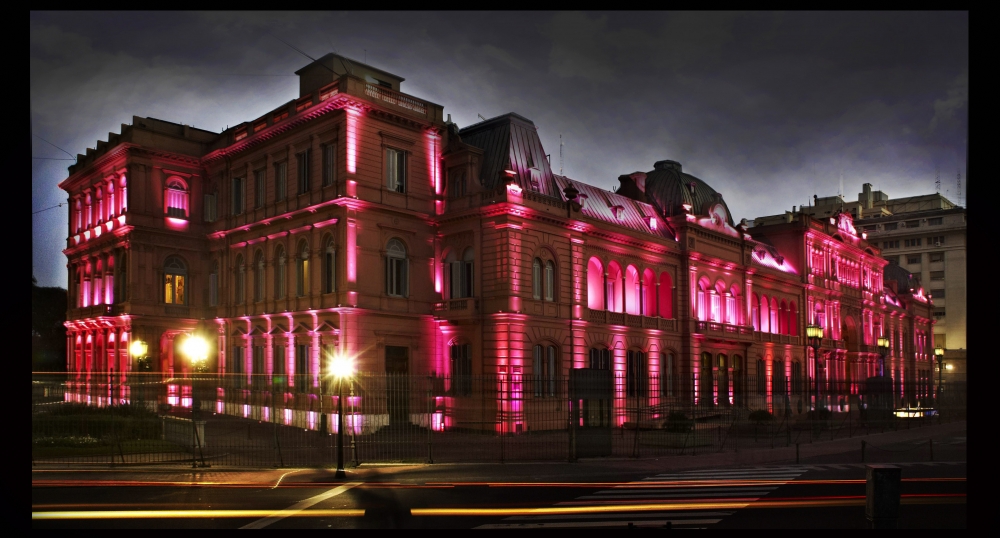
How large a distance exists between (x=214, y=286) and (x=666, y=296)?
26.8 m

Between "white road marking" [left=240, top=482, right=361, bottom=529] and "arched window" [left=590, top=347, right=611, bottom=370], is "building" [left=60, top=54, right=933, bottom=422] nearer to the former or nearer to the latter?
"arched window" [left=590, top=347, right=611, bottom=370]

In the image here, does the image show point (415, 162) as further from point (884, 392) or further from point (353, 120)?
point (884, 392)

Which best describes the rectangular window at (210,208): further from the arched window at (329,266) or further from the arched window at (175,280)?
the arched window at (329,266)

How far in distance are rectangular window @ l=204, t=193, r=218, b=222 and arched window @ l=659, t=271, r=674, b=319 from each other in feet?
87.2

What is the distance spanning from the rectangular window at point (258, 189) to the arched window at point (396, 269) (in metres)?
8.56

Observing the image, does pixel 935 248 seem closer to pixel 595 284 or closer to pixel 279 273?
pixel 595 284

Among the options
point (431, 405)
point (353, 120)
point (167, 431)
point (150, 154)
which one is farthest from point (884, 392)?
point (150, 154)

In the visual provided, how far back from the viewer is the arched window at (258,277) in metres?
46.1

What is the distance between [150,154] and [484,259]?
20.4m

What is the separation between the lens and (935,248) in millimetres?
107938

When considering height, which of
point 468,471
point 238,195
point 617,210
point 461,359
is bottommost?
point 468,471

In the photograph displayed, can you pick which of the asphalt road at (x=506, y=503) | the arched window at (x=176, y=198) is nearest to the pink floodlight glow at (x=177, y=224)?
the arched window at (x=176, y=198)

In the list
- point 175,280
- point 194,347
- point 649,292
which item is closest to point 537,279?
point 649,292
